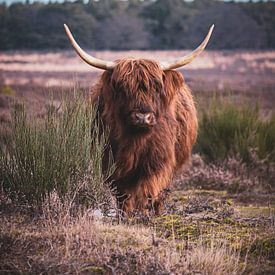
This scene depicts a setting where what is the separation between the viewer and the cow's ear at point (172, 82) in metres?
7.11

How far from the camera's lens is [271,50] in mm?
49938

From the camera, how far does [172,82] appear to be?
7191 mm

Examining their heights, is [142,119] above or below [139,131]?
above

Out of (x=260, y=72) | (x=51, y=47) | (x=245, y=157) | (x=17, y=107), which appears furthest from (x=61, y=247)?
(x=51, y=47)

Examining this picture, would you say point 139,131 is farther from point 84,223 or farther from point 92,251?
point 92,251

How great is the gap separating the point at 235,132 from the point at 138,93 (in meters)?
4.34

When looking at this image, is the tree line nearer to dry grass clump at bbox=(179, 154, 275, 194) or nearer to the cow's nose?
dry grass clump at bbox=(179, 154, 275, 194)

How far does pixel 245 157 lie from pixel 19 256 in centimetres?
613

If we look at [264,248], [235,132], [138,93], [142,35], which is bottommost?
[142,35]

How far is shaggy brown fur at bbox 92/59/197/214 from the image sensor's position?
6.74 m

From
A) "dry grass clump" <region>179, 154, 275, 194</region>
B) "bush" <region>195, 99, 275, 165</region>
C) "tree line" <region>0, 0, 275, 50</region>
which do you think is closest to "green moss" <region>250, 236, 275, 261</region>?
"dry grass clump" <region>179, 154, 275, 194</region>

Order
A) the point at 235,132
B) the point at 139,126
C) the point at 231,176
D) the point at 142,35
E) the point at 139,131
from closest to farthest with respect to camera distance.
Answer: the point at 139,126 < the point at 139,131 < the point at 231,176 < the point at 235,132 < the point at 142,35

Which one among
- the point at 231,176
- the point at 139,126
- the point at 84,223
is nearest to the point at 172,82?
the point at 139,126

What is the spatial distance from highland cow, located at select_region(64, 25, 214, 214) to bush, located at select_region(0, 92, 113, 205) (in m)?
0.45
